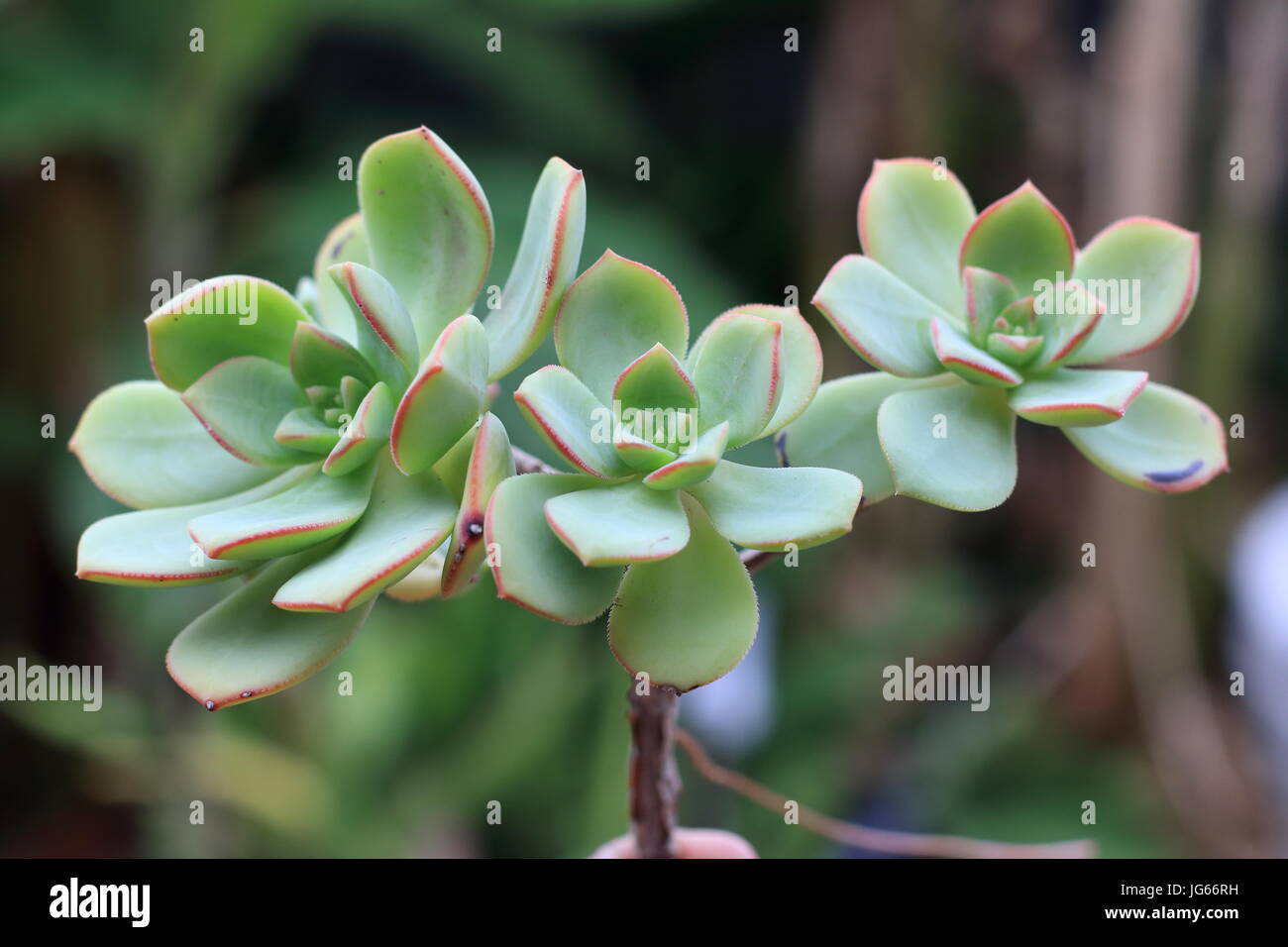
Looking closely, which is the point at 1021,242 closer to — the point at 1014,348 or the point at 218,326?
the point at 1014,348

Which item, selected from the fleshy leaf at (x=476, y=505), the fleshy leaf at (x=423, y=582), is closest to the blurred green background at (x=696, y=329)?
the fleshy leaf at (x=423, y=582)

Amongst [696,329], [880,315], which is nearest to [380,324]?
[880,315]

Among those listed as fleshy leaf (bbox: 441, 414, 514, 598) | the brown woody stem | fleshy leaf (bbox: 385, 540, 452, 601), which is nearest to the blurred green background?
the brown woody stem

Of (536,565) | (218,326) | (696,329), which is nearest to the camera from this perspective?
(536,565)

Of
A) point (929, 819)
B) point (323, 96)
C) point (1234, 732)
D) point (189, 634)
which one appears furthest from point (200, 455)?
point (1234, 732)

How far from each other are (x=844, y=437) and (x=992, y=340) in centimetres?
11

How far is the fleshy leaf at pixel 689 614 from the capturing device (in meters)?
0.50

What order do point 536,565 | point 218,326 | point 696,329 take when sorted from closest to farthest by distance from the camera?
point 536,565, point 218,326, point 696,329

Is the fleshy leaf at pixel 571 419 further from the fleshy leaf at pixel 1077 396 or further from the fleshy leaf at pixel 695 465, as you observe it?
the fleshy leaf at pixel 1077 396

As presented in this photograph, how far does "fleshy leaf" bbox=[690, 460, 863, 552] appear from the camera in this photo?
1.59 feet

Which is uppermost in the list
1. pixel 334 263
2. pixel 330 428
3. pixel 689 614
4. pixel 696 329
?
pixel 696 329

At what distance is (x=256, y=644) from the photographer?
0.54 meters

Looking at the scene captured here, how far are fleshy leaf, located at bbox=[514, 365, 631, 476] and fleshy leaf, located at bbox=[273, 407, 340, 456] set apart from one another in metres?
0.14
